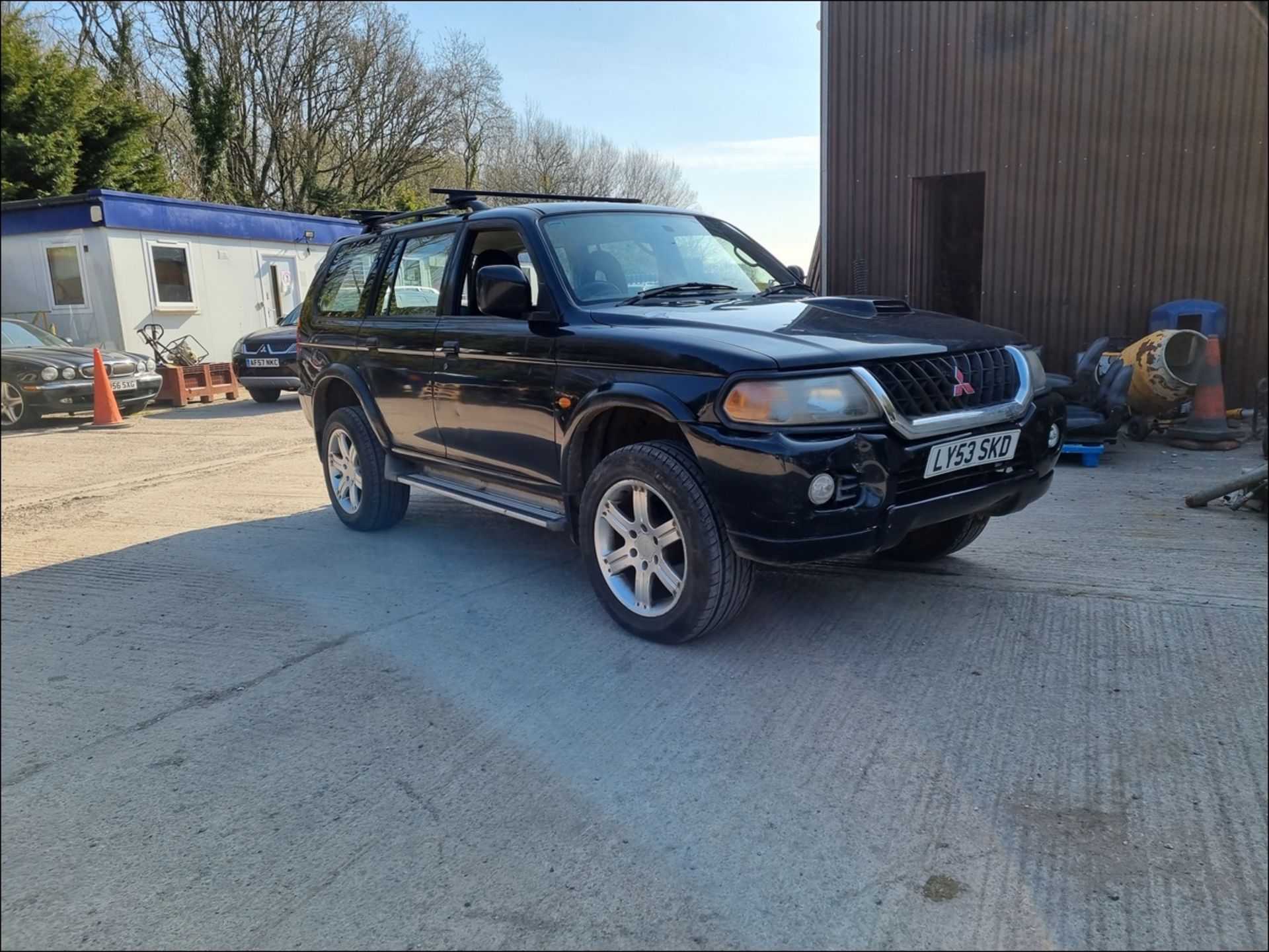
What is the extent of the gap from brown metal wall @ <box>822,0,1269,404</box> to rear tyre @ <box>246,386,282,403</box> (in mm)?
8332

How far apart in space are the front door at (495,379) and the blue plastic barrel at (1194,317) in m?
7.14

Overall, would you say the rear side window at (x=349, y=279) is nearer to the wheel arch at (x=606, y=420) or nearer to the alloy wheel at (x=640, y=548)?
the wheel arch at (x=606, y=420)

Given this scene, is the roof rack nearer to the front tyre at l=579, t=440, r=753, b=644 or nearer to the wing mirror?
the wing mirror

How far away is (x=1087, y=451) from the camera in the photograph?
6.95m

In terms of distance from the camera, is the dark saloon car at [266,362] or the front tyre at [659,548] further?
the dark saloon car at [266,362]

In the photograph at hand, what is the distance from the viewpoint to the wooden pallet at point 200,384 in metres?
11.7

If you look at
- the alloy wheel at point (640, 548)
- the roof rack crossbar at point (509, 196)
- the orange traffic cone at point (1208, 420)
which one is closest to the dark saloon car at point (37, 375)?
the alloy wheel at point (640, 548)

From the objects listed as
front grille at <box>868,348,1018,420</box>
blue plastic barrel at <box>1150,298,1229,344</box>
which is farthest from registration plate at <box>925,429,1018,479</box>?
blue plastic barrel at <box>1150,298,1229,344</box>

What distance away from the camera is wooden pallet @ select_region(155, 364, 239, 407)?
1166 cm

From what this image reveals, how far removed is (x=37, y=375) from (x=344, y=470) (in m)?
4.45

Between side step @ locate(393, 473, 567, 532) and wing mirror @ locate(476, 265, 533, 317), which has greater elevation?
wing mirror @ locate(476, 265, 533, 317)

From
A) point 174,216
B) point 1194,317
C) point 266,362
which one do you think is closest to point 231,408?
point 266,362

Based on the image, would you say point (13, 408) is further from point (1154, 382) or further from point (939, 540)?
point (1154, 382)

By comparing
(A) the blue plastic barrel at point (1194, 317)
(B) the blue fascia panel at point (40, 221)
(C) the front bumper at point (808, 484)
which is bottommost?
(C) the front bumper at point (808, 484)
